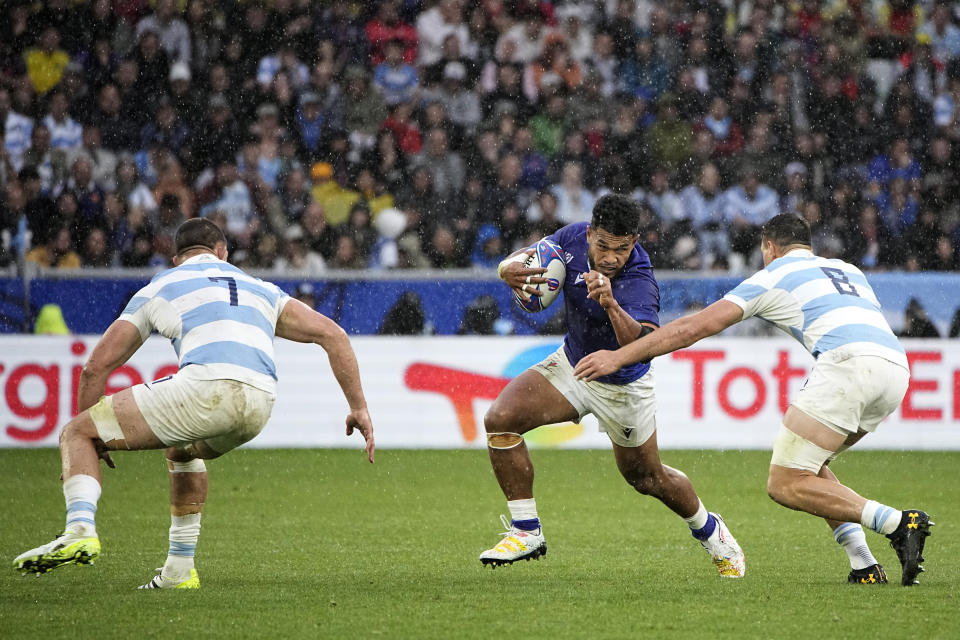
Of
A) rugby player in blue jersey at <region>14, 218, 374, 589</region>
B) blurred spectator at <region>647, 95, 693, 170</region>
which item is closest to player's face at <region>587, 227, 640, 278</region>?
rugby player in blue jersey at <region>14, 218, 374, 589</region>

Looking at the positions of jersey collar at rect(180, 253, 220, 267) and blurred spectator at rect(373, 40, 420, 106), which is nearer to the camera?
jersey collar at rect(180, 253, 220, 267)

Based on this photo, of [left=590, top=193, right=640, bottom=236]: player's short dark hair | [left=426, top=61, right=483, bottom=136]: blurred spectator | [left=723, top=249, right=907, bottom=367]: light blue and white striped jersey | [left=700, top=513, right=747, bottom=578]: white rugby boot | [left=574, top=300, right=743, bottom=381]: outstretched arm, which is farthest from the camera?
[left=426, top=61, right=483, bottom=136]: blurred spectator

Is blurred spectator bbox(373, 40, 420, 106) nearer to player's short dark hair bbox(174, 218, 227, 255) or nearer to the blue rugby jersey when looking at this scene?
the blue rugby jersey

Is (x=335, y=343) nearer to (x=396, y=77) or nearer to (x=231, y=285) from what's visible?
(x=231, y=285)

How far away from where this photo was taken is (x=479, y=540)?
7902 millimetres

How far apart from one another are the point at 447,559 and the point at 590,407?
1185 millimetres

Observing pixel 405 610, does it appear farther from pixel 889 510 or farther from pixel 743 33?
pixel 743 33

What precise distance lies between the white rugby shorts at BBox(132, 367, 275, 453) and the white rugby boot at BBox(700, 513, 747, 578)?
243 cm

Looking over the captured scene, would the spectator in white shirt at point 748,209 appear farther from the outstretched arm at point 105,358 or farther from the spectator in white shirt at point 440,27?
the outstretched arm at point 105,358

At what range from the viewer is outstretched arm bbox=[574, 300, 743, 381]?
19.1 feet

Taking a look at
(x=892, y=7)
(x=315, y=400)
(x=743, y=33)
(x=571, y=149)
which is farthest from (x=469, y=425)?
(x=892, y=7)

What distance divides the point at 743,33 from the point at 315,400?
23.2ft

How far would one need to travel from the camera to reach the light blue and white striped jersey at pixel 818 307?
19.9 feet

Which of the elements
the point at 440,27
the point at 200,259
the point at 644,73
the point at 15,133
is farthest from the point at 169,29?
the point at 200,259
